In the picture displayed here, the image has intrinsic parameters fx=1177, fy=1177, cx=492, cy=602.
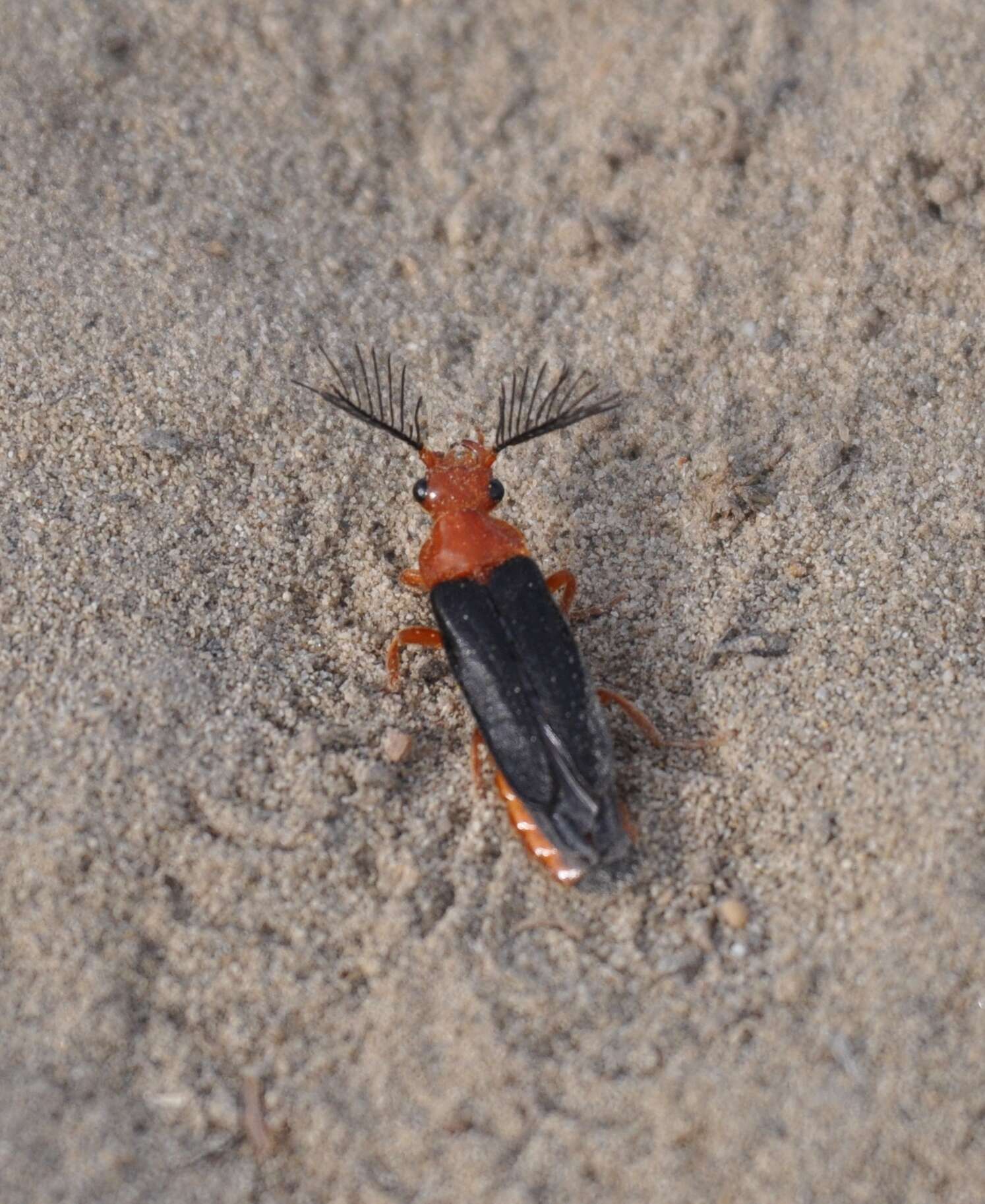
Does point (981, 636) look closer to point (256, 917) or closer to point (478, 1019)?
point (478, 1019)

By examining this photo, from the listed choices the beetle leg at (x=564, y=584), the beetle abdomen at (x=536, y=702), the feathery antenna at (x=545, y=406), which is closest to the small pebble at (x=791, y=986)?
the beetle abdomen at (x=536, y=702)

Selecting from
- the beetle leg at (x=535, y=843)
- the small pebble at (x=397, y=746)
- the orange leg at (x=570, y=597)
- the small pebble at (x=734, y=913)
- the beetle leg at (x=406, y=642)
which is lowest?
the small pebble at (x=734, y=913)

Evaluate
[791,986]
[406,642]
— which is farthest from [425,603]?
[791,986]

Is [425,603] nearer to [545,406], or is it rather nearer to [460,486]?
[460,486]

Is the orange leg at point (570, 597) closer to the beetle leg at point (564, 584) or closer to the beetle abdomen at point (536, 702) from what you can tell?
the beetle leg at point (564, 584)

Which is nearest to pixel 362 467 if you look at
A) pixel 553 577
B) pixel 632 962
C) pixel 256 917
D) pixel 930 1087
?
pixel 553 577
